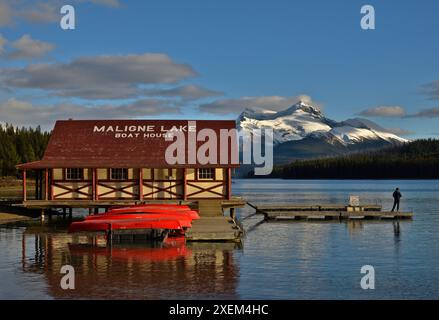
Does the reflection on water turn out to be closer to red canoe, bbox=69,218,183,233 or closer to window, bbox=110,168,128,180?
red canoe, bbox=69,218,183,233

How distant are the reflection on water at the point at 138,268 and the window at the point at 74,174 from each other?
1166 cm

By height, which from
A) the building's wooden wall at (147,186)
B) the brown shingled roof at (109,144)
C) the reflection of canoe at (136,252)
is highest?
the brown shingled roof at (109,144)

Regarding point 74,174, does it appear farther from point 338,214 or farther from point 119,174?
point 338,214

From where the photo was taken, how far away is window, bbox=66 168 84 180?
44.0 meters

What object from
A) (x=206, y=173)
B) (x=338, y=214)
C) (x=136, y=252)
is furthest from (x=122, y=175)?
(x=136, y=252)

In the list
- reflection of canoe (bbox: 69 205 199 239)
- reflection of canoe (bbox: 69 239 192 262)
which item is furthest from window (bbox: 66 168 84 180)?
reflection of canoe (bbox: 69 239 192 262)

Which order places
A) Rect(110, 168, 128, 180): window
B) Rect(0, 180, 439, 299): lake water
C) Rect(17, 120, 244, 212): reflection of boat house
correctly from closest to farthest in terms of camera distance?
1. Rect(0, 180, 439, 299): lake water
2. Rect(17, 120, 244, 212): reflection of boat house
3. Rect(110, 168, 128, 180): window

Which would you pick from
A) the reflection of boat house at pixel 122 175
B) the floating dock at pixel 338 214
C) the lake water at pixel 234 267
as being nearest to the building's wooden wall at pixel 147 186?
the reflection of boat house at pixel 122 175

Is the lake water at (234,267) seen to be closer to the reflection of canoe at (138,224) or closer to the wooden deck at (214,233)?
the wooden deck at (214,233)

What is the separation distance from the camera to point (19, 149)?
13250 centimetres

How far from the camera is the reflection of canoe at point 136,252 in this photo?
1031 inches
